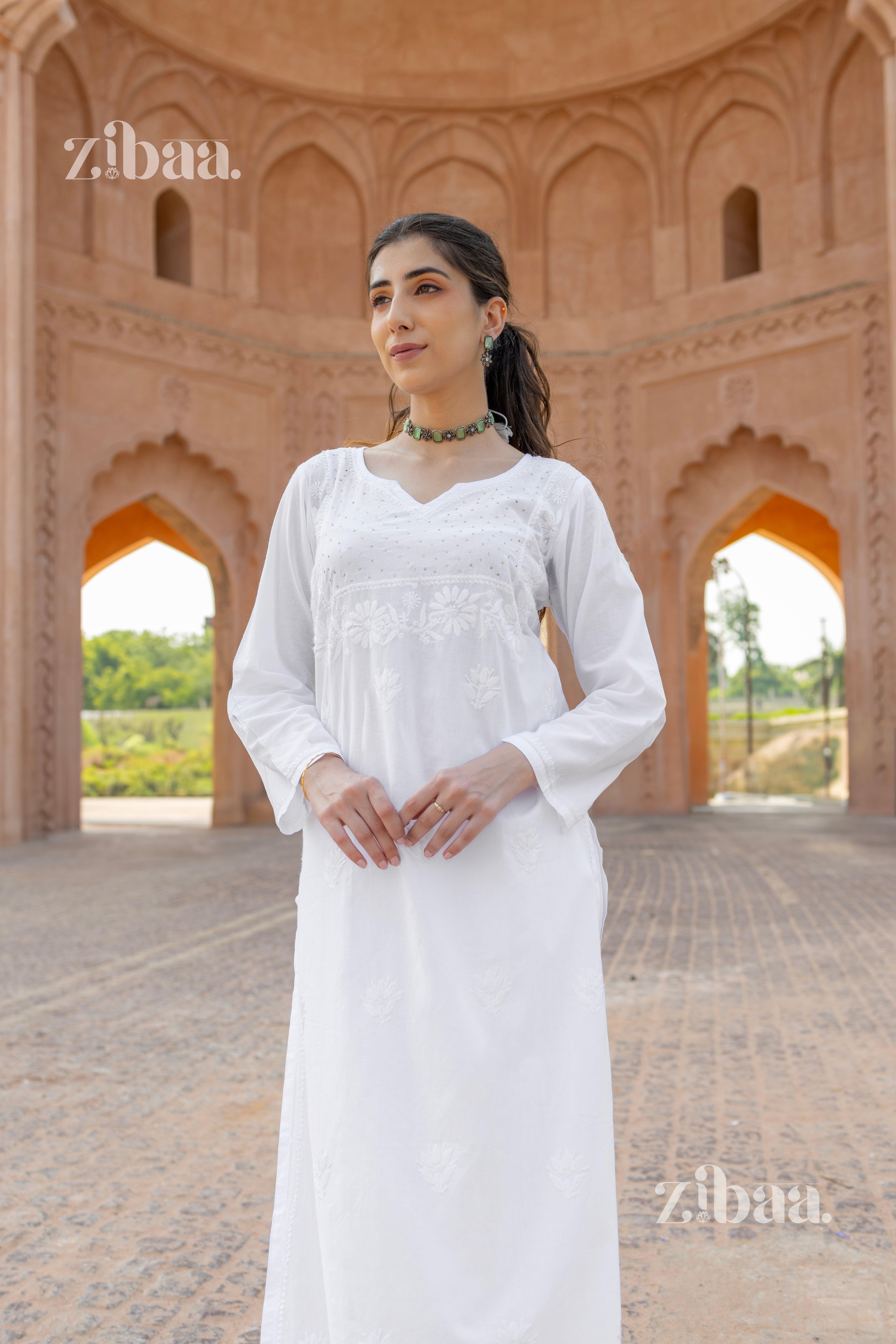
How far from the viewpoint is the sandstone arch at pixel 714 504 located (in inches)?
494

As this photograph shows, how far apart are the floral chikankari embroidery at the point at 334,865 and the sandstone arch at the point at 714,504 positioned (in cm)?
1108

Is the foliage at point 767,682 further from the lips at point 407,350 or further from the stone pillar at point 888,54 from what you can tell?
the lips at point 407,350

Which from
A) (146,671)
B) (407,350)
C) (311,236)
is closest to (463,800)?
(407,350)

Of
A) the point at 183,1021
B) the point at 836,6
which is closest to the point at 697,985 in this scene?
the point at 183,1021

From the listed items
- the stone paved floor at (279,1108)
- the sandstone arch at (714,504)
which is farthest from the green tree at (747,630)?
the stone paved floor at (279,1108)

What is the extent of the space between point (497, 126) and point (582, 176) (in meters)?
1.23

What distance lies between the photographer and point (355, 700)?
5.00ft

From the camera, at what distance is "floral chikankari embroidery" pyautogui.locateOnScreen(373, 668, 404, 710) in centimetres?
148

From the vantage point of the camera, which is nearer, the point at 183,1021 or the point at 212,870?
the point at 183,1021

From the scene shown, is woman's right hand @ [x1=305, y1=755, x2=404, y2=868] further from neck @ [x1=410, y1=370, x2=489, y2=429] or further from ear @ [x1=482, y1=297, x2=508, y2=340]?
ear @ [x1=482, y1=297, x2=508, y2=340]

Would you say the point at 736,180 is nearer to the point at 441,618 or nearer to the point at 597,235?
the point at 597,235

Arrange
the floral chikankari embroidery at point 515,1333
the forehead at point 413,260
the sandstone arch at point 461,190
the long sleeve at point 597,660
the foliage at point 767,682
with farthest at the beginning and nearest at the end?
the foliage at point 767,682 < the sandstone arch at point 461,190 < the forehead at point 413,260 < the long sleeve at point 597,660 < the floral chikankari embroidery at point 515,1333

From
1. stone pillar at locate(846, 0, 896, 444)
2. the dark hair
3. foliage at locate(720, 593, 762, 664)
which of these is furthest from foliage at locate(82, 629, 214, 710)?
the dark hair

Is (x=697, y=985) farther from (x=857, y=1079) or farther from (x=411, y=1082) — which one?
(x=411, y=1082)
